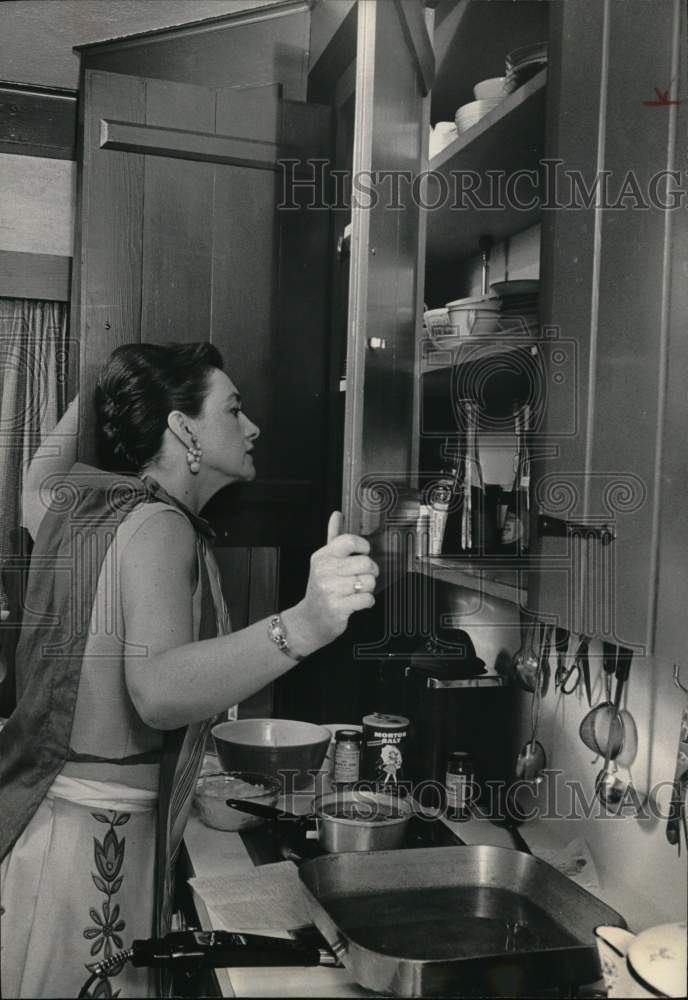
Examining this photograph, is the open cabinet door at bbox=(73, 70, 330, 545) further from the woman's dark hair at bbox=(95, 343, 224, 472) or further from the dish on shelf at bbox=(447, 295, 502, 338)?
the dish on shelf at bbox=(447, 295, 502, 338)

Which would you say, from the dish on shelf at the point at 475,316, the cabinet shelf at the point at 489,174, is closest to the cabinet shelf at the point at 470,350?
the dish on shelf at the point at 475,316

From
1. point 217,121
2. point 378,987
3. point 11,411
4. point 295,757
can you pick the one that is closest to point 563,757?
point 295,757

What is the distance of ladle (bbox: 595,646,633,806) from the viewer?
106 cm

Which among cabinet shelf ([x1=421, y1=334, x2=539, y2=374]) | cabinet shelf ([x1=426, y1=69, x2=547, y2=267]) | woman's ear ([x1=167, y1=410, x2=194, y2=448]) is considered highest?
cabinet shelf ([x1=426, y1=69, x2=547, y2=267])

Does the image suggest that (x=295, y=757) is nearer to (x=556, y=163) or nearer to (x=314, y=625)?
(x=314, y=625)

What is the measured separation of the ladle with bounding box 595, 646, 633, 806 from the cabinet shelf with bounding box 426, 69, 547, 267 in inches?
26.0

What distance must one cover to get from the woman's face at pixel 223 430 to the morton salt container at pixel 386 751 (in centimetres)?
48

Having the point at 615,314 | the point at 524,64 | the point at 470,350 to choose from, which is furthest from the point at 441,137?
the point at 615,314

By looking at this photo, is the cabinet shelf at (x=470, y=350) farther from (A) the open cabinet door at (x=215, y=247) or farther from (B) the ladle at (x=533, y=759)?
(B) the ladle at (x=533, y=759)

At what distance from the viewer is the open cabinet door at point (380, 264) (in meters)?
0.85

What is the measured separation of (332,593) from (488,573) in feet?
0.95

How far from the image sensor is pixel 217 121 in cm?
150

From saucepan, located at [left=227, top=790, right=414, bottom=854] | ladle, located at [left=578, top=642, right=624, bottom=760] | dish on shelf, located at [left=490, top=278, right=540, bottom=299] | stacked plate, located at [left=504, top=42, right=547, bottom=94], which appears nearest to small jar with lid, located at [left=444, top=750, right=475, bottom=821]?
saucepan, located at [left=227, top=790, right=414, bottom=854]

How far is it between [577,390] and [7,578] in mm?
839
